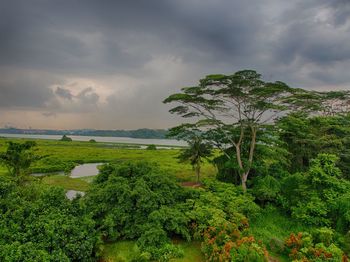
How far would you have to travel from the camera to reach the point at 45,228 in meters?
8.55

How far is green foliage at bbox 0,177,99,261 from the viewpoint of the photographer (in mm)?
7850

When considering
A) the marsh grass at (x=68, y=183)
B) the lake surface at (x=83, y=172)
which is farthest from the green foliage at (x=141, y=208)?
the lake surface at (x=83, y=172)

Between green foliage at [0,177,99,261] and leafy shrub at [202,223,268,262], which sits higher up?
green foliage at [0,177,99,261]

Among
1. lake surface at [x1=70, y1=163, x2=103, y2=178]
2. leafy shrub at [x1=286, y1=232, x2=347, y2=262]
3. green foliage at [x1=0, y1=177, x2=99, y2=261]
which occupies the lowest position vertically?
lake surface at [x1=70, y1=163, x2=103, y2=178]

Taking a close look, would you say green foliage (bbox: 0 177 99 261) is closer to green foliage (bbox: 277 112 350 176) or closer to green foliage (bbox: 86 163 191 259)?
green foliage (bbox: 86 163 191 259)

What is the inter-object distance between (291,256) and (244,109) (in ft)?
29.7

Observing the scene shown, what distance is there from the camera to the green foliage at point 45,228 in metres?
7.85

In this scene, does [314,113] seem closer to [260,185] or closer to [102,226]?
[260,185]

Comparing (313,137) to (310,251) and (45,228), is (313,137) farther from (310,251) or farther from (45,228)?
(45,228)

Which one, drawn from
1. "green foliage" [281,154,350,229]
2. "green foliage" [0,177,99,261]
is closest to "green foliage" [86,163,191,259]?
"green foliage" [0,177,99,261]

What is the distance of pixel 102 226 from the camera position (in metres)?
10.0

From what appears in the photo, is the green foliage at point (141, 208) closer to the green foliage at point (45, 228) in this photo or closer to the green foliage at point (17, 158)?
the green foliage at point (45, 228)

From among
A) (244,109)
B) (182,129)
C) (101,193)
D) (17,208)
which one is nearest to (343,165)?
(244,109)

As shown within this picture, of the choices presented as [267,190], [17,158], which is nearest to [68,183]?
[17,158]
